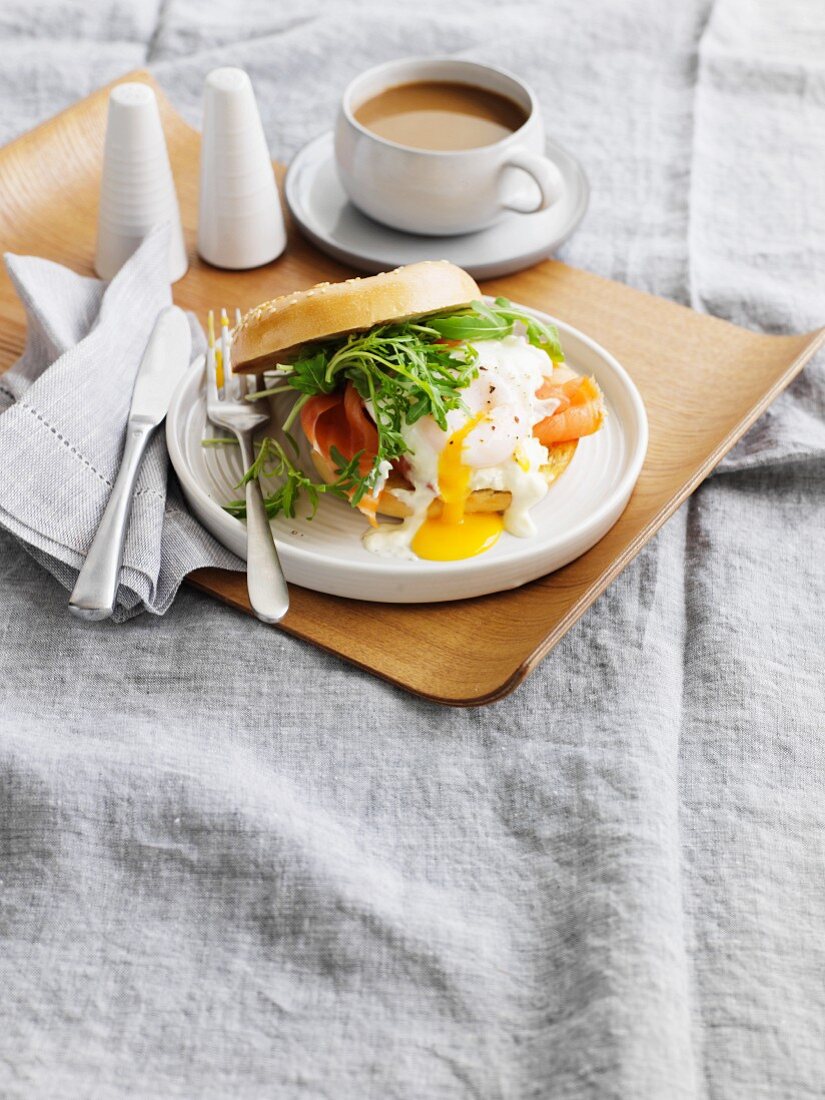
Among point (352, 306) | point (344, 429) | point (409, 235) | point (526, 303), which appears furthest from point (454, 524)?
point (409, 235)

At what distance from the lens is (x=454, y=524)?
5.26ft

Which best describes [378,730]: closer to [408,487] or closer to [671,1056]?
[408,487]

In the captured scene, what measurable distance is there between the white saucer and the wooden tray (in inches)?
1.8

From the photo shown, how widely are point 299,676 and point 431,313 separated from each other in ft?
1.83

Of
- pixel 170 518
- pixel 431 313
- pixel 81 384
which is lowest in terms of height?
pixel 170 518

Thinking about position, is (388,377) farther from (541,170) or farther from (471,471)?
(541,170)

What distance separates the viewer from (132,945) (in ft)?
4.11

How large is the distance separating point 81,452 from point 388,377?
0.48 metres

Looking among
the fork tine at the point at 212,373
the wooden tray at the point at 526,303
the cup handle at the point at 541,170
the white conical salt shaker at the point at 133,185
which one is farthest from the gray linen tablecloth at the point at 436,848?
the white conical salt shaker at the point at 133,185

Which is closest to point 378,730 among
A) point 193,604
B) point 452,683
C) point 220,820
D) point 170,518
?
point 452,683

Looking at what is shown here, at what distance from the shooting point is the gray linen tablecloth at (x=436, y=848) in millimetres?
1176

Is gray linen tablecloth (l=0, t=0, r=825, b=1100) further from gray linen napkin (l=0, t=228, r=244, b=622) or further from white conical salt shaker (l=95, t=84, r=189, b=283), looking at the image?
white conical salt shaker (l=95, t=84, r=189, b=283)

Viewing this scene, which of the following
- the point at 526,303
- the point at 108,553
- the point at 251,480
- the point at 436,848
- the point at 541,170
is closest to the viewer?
the point at 436,848

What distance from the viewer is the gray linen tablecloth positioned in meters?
1.18
